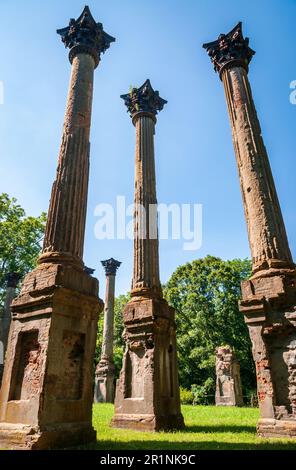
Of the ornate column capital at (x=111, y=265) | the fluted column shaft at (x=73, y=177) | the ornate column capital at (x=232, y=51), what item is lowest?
the fluted column shaft at (x=73, y=177)

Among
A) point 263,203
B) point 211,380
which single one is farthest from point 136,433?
point 211,380

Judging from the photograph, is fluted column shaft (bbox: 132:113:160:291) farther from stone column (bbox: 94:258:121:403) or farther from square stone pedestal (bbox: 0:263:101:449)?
stone column (bbox: 94:258:121:403)

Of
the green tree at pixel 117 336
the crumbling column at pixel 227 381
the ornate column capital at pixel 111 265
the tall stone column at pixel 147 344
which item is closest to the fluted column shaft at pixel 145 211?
the tall stone column at pixel 147 344

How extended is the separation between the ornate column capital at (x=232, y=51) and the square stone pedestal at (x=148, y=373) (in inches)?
347

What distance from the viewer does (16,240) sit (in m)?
27.2

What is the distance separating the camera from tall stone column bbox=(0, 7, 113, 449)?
621 centimetres

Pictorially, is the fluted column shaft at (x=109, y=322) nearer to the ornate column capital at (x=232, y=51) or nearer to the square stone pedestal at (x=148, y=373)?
the square stone pedestal at (x=148, y=373)

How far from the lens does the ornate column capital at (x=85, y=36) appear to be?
10.8 meters

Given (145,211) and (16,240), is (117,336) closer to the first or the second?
(16,240)

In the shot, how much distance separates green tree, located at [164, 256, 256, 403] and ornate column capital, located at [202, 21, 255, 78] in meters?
24.0

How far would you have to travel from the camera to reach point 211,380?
97.4 feet

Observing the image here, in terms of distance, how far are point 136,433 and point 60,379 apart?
10.4ft

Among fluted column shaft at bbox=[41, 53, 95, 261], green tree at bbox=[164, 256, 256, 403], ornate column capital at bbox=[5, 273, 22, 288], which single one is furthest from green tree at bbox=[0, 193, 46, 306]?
fluted column shaft at bbox=[41, 53, 95, 261]

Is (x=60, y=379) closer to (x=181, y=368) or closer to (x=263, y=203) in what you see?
(x=263, y=203)
